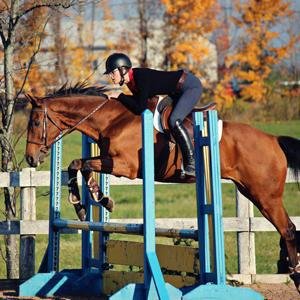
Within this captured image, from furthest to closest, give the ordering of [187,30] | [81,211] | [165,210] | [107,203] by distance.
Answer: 1. [187,30]
2. [165,210]
3. [81,211]
4. [107,203]

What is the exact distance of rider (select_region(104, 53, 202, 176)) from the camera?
7582 millimetres

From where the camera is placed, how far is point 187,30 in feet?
116

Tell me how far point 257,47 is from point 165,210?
2137 centimetres

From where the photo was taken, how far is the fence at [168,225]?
347 inches

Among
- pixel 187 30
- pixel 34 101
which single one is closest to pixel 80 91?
pixel 34 101

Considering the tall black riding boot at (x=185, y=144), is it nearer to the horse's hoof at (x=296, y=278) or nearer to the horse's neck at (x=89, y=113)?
the horse's neck at (x=89, y=113)

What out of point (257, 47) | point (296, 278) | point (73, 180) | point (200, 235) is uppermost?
point (257, 47)

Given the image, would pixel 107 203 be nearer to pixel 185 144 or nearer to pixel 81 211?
pixel 81 211

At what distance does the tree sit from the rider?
1.57 m

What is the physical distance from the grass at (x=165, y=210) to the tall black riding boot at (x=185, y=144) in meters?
1.97

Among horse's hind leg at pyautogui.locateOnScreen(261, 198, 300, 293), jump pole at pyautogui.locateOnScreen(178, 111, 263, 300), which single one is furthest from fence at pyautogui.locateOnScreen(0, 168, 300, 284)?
jump pole at pyautogui.locateOnScreen(178, 111, 263, 300)

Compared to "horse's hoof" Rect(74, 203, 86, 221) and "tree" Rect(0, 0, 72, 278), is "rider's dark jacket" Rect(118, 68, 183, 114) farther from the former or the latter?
"tree" Rect(0, 0, 72, 278)

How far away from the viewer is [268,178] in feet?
27.2

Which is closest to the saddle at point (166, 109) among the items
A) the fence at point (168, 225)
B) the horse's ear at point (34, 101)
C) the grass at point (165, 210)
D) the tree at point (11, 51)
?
the horse's ear at point (34, 101)
